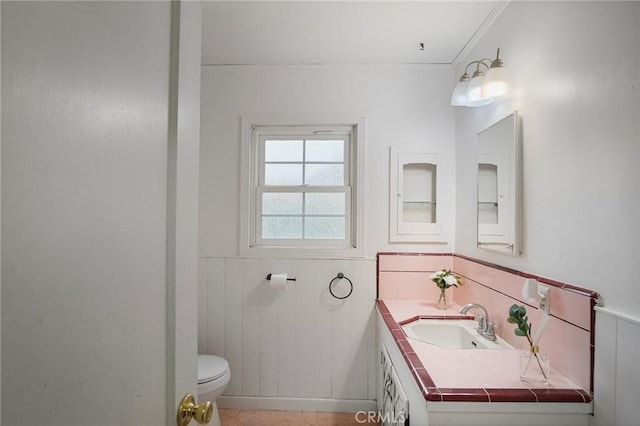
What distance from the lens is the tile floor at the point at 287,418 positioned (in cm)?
208

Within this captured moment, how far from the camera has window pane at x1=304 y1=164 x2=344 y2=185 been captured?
232 centimetres

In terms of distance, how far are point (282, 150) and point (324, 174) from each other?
0.36 metres

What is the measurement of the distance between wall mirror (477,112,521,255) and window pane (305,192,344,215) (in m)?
0.92

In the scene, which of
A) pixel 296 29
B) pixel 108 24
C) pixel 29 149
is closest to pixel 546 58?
pixel 296 29

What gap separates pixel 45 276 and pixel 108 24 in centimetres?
35

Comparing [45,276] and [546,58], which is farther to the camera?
[546,58]

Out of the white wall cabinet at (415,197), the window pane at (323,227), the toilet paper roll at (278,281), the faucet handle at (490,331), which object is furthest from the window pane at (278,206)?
the faucet handle at (490,331)

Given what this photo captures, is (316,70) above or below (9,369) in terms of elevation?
above

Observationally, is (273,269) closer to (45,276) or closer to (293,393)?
(293,393)

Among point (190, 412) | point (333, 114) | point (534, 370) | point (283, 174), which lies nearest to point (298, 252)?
point (283, 174)

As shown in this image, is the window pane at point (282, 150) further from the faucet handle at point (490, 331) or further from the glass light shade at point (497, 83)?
the faucet handle at point (490, 331)

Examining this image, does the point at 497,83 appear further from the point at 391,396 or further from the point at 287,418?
the point at 287,418

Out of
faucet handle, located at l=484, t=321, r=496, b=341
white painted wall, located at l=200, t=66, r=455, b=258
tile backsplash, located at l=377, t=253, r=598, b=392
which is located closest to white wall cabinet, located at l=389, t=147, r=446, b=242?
white painted wall, located at l=200, t=66, r=455, b=258

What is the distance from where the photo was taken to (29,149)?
1.09ft
